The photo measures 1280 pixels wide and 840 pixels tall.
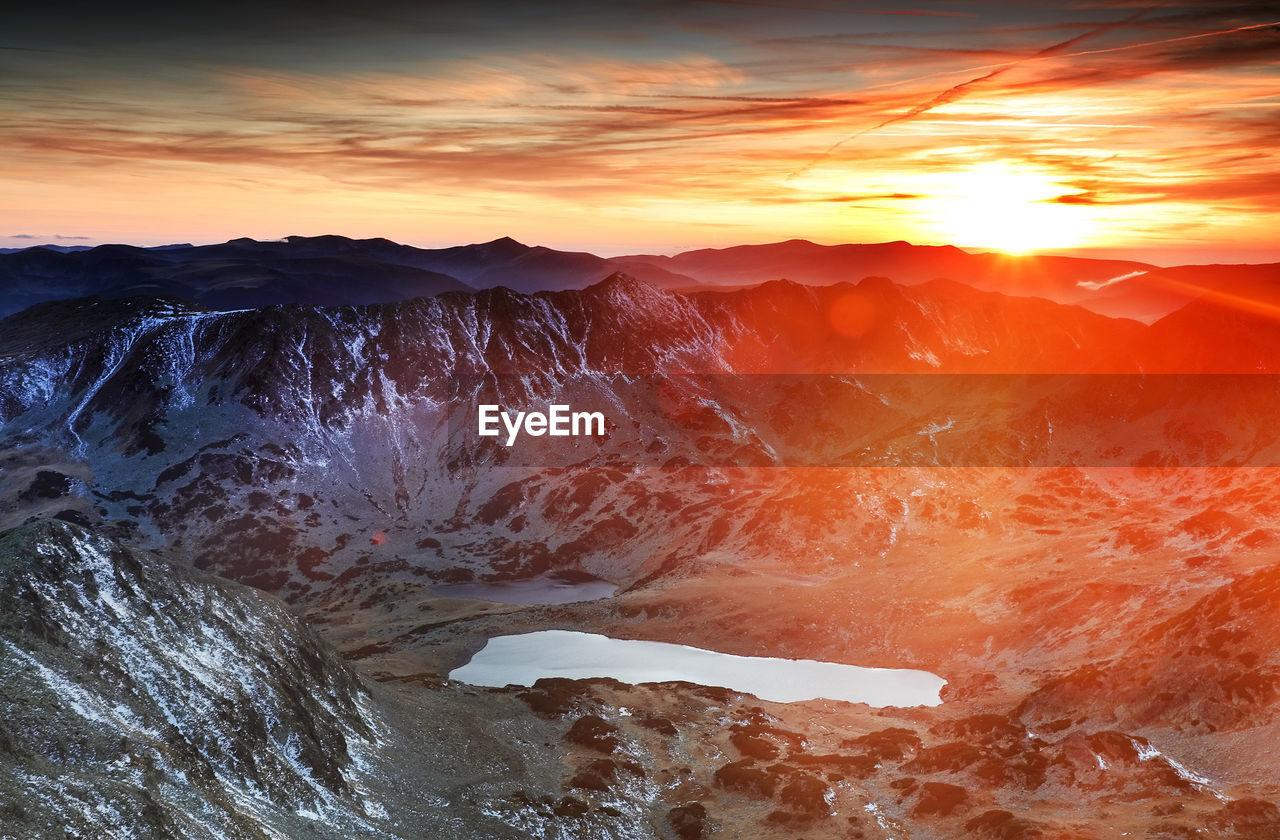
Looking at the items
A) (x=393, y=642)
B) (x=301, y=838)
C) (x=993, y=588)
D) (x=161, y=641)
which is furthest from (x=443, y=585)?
(x=301, y=838)

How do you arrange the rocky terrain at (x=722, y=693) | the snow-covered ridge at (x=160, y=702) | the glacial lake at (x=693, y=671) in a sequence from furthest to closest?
the glacial lake at (x=693, y=671) < the rocky terrain at (x=722, y=693) < the snow-covered ridge at (x=160, y=702)

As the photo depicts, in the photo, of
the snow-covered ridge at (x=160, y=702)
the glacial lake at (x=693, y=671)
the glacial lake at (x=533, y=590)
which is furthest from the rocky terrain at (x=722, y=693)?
the glacial lake at (x=533, y=590)

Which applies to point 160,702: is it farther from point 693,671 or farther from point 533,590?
point 533,590

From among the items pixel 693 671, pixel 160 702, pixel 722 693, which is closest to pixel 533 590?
pixel 693 671

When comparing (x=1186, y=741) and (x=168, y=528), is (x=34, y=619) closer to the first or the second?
(x=1186, y=741)

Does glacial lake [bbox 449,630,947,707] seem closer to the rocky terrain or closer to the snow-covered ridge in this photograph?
the rocky terrain

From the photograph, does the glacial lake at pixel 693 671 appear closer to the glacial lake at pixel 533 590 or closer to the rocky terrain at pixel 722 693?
the rocky terrain at pixel 722 693

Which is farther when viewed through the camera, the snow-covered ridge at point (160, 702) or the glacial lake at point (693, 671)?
the glacial lake at point (693, 671)
